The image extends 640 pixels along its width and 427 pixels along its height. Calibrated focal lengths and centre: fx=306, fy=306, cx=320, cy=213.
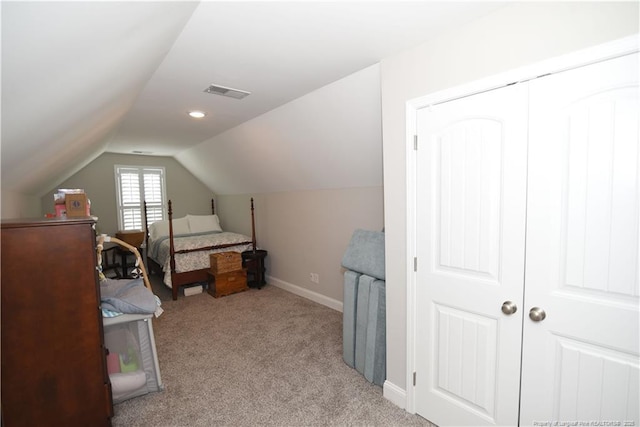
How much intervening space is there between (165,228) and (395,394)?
15.7ft

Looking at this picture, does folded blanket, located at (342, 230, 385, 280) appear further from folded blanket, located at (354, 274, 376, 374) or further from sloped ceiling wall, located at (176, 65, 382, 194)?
sloped ceiling wall, located at (176, 65, 382, 194)

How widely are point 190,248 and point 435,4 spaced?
4204mm

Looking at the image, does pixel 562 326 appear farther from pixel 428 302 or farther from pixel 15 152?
pixel 15 152

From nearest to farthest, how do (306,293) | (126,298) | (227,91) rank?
(126,298) < (227,91) < (306,293)

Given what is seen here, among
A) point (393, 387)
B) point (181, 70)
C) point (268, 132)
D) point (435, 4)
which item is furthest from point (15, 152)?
point (393, 387)

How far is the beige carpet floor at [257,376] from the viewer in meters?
1.99

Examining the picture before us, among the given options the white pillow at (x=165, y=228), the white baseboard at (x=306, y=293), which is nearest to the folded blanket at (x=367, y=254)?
the white baseboard at (x=306, y=293)

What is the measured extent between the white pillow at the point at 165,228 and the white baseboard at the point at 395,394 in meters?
4.49

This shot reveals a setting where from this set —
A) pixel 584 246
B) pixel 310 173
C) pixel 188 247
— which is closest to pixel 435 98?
pixel 584 246

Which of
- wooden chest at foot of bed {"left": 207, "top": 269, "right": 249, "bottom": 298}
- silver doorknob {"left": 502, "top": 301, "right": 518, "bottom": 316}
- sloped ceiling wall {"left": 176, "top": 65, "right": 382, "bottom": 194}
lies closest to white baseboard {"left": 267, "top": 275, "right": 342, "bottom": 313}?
wooden chest at foot of bed {"left": 207, "top": 269, "right": 249, "bottom": 298}

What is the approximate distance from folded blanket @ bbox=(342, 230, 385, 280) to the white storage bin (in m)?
1.54

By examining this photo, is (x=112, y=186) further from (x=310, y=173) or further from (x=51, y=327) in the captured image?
(x=51, y=327)

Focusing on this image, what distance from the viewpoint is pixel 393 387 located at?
6.98 ft

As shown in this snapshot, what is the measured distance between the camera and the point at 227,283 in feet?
14.5
